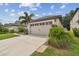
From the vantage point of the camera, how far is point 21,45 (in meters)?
2.78

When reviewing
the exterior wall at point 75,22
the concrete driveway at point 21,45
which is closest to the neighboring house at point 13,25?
the concrete driveway at point 21,45

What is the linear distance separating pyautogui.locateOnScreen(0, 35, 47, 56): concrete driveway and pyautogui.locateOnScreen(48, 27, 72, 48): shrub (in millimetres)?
120

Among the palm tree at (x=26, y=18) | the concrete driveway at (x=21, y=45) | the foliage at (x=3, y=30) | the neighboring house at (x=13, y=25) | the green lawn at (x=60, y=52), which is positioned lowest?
the green lawn at (x=60, y=52)

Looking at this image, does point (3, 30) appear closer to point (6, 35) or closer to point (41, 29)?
point (6, 35)

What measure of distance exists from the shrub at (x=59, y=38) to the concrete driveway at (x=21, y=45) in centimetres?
12

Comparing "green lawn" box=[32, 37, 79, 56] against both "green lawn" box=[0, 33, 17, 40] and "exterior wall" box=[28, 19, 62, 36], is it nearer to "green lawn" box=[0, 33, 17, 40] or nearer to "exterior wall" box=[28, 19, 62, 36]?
"exterior wall" box=[28, 19, 62, 36]

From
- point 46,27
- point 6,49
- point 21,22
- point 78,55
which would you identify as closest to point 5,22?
point 21,22

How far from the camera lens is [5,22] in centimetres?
279

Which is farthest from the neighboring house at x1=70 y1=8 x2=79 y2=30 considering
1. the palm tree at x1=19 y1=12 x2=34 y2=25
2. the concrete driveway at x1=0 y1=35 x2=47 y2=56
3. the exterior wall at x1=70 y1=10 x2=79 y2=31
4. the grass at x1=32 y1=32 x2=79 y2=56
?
the palm tree at x1=19 y1=12 x2=34 y2=25

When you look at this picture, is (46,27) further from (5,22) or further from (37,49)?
(5,22)

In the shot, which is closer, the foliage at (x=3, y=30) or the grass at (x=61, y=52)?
the grass at (x=61, y=52)

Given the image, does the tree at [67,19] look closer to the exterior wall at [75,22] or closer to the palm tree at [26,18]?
the exterior wall at [75,22]

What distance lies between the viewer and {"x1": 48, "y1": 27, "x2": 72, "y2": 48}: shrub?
8.93 feet

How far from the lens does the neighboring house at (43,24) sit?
9.09 feet
